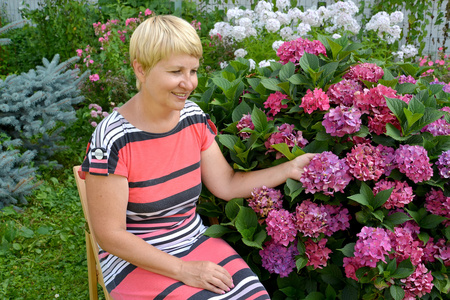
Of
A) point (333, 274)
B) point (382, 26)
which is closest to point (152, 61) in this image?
point (333, 274)

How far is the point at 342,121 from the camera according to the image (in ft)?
5.89

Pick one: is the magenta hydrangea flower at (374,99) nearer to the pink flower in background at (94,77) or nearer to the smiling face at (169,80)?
the smiling face at (169,80)

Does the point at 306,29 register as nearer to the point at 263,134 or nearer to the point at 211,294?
the point at 263,134

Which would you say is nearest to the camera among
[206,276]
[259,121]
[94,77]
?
[206,276]

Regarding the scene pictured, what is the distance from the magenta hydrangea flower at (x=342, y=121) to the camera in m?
1.77

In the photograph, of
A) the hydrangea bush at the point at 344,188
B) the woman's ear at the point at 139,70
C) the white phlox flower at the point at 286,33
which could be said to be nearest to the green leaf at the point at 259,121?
the hydrangea bush at the point at 344,188

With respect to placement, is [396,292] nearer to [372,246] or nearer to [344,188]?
[372,246]

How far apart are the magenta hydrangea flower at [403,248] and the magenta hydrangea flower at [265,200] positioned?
0.42 metres

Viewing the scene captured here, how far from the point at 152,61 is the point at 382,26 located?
312cm

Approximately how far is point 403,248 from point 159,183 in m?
0.89

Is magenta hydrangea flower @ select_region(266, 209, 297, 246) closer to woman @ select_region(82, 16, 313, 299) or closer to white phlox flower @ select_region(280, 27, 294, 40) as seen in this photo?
woman @ select_region(82, 16, 313, 299)

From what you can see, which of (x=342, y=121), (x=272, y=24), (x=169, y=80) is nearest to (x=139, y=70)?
(x=169, y=80)

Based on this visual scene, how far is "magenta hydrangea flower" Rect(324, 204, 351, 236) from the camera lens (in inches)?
70.8

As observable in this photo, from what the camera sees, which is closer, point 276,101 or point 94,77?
point 276,101
